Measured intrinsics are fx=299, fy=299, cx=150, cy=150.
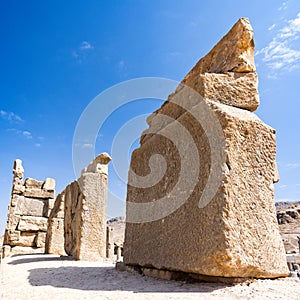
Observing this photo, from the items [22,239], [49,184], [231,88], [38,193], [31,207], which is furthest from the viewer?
[49,184]

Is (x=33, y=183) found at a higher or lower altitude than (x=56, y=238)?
higher

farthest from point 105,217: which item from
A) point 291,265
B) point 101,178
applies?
point 291,265

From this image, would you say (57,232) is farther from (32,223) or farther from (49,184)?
(49,184)

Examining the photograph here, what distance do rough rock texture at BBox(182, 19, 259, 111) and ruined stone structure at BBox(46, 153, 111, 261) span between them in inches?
161

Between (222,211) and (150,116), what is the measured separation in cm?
200

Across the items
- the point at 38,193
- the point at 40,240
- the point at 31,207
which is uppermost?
the point at 38,193

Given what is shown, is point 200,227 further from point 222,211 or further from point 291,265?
point 291,265

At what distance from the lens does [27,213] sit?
10188 mm

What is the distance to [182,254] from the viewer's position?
2193mm

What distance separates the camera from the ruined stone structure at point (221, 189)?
1.94 metres

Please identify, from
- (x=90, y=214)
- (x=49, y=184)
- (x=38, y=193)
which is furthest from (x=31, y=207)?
(x=90, y=214)

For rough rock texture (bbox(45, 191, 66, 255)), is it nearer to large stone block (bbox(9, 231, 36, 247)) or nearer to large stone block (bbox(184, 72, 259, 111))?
large stone block (bbox(9, 231, 36, 247))

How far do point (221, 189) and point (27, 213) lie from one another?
9636 mm

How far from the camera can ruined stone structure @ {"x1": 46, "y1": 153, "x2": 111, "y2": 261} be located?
585cm
